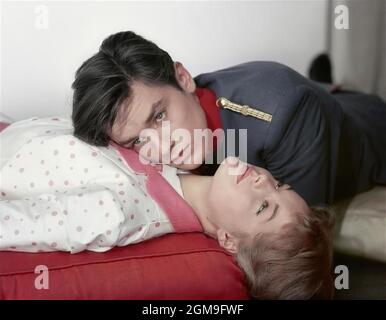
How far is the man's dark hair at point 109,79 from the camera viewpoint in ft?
2.73

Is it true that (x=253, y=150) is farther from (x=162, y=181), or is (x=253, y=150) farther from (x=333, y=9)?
(x=333, y=9)

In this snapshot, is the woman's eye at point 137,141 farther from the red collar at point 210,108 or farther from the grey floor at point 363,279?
the grey floor at point 363,279

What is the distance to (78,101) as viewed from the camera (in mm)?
857

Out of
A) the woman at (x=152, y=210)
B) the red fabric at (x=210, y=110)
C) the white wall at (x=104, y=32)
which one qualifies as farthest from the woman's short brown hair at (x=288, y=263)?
the white wall at (x=104, y=32)

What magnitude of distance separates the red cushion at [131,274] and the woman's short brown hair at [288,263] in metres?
0.02

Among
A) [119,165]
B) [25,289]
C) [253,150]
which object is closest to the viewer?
Result: [25,289]

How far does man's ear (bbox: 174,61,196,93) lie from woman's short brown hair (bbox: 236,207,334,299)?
0.89ft

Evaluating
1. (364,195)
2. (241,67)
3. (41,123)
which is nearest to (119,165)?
(41,123)

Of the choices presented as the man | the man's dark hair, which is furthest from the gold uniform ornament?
the man's dark hair

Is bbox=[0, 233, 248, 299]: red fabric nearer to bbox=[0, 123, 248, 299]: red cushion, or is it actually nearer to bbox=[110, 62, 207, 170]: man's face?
bbox=[0, 123, 248, 299]: red cushion

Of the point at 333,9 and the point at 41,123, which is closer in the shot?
the point at 41,123

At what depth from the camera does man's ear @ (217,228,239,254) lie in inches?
32.5

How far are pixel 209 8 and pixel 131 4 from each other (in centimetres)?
15

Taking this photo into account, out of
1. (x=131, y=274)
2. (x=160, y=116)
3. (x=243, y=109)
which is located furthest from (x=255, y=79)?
(x=131, y=274)
